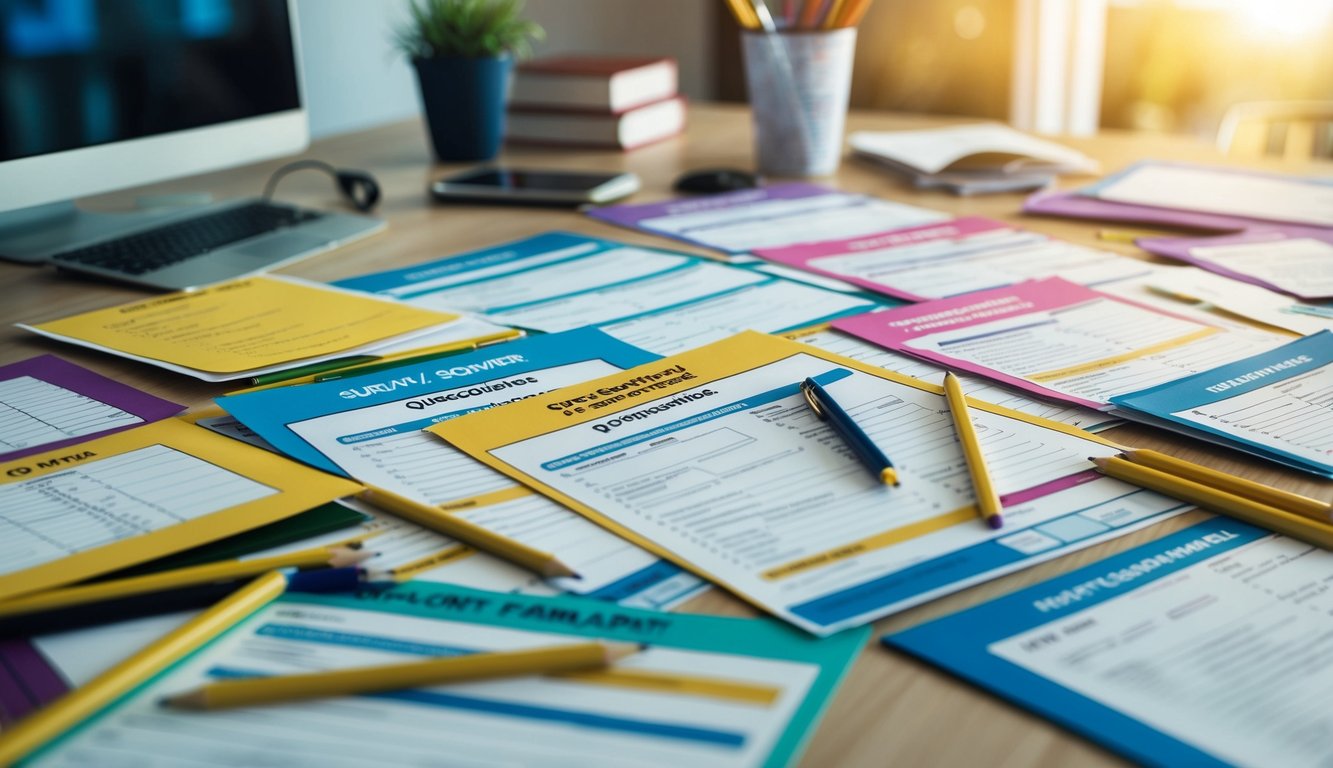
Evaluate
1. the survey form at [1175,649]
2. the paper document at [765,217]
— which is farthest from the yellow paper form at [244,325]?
the survey form at [1175,649]

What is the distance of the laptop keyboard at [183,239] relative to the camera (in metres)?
1.00

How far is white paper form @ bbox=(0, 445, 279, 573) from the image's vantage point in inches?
21.4

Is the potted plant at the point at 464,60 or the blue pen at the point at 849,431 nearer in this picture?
the blue pen at the point at 849,431

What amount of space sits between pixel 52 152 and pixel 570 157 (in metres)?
0.67

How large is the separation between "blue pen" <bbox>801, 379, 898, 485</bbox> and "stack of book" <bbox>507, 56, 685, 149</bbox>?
910 millimetres

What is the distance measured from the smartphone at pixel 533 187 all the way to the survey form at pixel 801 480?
1.82ft

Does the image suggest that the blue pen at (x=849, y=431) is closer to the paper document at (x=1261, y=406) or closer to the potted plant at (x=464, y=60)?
the paper document at (x=1261, y=406)

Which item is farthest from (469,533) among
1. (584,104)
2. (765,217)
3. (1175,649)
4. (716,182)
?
(584,104)

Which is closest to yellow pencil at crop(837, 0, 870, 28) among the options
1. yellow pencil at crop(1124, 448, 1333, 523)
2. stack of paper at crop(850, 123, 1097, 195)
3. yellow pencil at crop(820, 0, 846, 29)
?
yellow pencil at crop(820, 0, 846, 29)

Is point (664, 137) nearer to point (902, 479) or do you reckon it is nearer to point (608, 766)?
point (902, 479)

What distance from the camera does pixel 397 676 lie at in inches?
17.3

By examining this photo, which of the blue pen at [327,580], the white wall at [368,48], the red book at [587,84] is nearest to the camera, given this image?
the blue pen at [327,580]

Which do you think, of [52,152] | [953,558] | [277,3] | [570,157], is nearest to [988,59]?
[570,157]

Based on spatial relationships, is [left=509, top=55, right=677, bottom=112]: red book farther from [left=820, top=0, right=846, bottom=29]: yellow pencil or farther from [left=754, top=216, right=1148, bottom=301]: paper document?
[left=754, top=216, right=1148, bottom=301]: paper document
